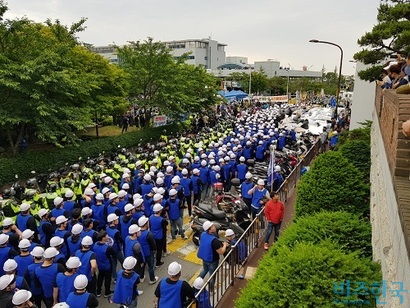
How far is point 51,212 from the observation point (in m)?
8.28

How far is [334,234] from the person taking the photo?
493cm

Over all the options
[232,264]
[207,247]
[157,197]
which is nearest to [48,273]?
[207,247]

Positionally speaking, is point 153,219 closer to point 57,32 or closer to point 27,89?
point 27,89

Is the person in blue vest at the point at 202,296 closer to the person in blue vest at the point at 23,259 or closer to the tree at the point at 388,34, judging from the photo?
the person in blue vest at the point at 23,259

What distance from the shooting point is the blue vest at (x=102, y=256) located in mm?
6648

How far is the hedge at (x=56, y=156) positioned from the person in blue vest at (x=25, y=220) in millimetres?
7679

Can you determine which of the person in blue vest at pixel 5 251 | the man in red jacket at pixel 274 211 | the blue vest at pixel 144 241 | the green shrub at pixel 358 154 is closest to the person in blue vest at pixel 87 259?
the blue vest at pixel 144 241

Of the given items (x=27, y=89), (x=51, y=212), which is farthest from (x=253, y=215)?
(x=27, y=89)

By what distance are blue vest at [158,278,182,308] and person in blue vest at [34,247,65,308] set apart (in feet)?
6.63

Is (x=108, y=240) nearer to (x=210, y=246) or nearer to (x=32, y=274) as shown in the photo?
(x=32, y=274)

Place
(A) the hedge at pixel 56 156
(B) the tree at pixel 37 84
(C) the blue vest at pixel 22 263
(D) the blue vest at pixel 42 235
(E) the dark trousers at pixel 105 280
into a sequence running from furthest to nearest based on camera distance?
(A) the hedge at pixel 56 156 < (B) the tree at pixel 37 84 < (D) the blue vest at pixel 42 235 < (E) the dark trousers at pixel 105 280 < (C) the blue vest at pixel 22 263

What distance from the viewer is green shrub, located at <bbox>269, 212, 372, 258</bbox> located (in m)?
4.89

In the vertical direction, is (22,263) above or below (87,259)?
below

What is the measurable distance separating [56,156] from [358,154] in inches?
554
